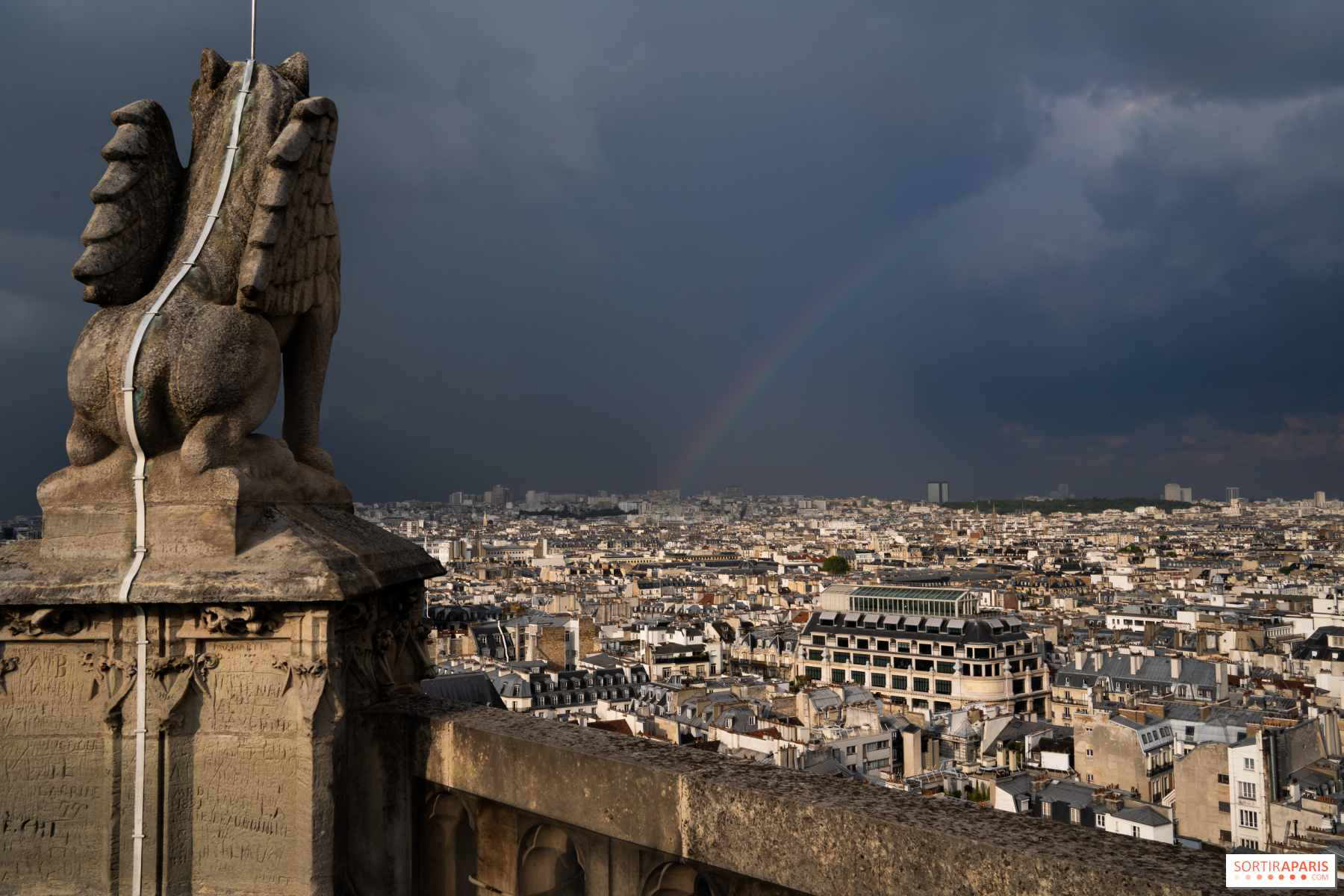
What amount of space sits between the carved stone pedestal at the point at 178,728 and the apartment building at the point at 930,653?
5092 cm

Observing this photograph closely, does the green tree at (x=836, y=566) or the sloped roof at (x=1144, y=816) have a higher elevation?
the sloped roof at (x=1144, y=816)

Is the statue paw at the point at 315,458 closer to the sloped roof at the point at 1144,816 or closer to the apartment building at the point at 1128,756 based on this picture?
the sloped roof at the point at 1144,816

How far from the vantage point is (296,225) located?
352cm

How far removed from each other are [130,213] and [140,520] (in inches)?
43.0

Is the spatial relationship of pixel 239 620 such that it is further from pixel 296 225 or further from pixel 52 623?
pixel 296 225

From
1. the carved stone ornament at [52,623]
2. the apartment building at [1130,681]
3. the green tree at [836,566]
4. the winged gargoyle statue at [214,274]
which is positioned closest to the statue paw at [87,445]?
the winged gargoyle statue at [214,274]

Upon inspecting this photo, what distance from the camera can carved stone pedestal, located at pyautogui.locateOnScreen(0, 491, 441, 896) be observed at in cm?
307

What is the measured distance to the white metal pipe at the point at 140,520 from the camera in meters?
3.07

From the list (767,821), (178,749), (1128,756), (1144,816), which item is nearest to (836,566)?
(1128,756)

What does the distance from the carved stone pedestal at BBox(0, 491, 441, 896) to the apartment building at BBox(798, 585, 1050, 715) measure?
50.9 metres

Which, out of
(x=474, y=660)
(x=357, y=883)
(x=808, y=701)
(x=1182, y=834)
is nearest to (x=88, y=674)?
(x=357, y=883)

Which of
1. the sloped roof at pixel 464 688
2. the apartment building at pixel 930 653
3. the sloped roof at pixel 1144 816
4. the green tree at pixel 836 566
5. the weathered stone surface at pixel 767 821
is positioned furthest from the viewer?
the green tree at pixel 836 566

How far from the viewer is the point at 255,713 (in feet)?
10.2

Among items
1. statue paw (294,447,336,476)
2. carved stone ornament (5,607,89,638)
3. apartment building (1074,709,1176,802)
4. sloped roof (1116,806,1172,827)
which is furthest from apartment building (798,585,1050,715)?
carved stone ornament (5,607,89,638)
